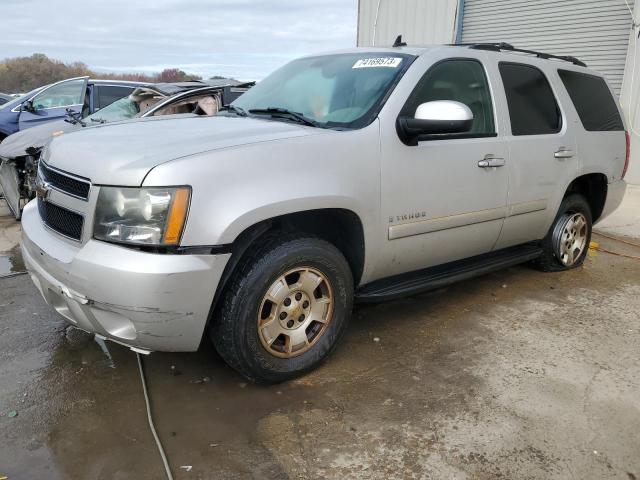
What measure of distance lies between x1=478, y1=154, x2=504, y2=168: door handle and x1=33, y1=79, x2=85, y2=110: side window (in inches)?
351

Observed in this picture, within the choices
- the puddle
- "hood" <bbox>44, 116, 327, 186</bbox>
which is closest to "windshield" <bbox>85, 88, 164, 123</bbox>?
the puddle

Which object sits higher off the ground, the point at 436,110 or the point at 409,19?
the point at 409,19

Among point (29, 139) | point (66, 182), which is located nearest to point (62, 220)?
point (66, 182)

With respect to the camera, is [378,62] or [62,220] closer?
[62,220]

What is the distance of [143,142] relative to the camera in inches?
109

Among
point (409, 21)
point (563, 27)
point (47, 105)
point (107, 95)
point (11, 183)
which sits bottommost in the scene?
point (11, 183)

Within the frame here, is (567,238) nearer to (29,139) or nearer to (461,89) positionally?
(461,89)

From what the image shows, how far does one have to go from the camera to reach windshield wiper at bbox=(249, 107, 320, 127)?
127 inches

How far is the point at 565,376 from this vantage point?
3.22 metres

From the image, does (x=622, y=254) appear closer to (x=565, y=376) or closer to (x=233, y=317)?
(x=565, y=376)

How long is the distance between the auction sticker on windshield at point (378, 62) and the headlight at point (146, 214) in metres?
1.69

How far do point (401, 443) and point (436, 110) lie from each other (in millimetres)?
1788

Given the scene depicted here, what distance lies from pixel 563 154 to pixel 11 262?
198 inches

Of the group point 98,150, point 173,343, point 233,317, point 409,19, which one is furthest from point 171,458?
point 409,19
